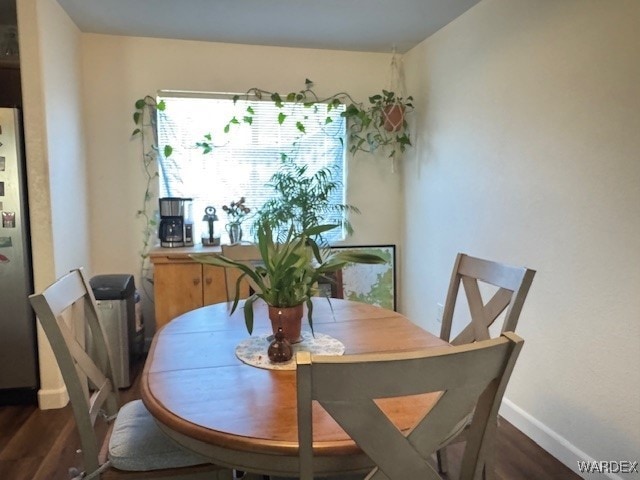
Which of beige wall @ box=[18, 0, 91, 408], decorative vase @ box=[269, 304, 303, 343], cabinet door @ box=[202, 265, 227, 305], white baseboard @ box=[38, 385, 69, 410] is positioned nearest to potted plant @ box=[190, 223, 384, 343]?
decorative vase @ box=[269, 304, 303, 343]

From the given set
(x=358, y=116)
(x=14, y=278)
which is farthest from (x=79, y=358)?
(x=358, y=116)

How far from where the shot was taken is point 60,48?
2.78m

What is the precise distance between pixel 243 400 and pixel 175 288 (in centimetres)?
206

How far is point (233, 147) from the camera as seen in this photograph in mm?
3561

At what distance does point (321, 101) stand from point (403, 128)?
68 cm

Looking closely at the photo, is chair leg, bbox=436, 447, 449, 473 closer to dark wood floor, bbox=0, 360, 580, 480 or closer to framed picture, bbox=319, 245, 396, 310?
dark wood floor, bbox=0, 360, 580, 480

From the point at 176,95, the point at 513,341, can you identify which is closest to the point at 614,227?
the point at 513,341

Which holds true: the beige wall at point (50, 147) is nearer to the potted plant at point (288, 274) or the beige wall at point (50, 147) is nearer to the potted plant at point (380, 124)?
the potted plant at point (288, 274)

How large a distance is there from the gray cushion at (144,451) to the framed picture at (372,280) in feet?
7.78

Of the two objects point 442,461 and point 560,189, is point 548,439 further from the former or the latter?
point 560,189

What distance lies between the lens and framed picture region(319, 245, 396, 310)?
378 centimetres

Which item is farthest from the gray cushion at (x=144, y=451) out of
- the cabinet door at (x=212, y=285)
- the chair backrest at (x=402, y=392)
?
the cabinet door at (x=212, y=285)

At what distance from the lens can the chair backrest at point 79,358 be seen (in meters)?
1.30

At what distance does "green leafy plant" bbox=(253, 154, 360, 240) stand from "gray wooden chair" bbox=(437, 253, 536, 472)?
1.67m
